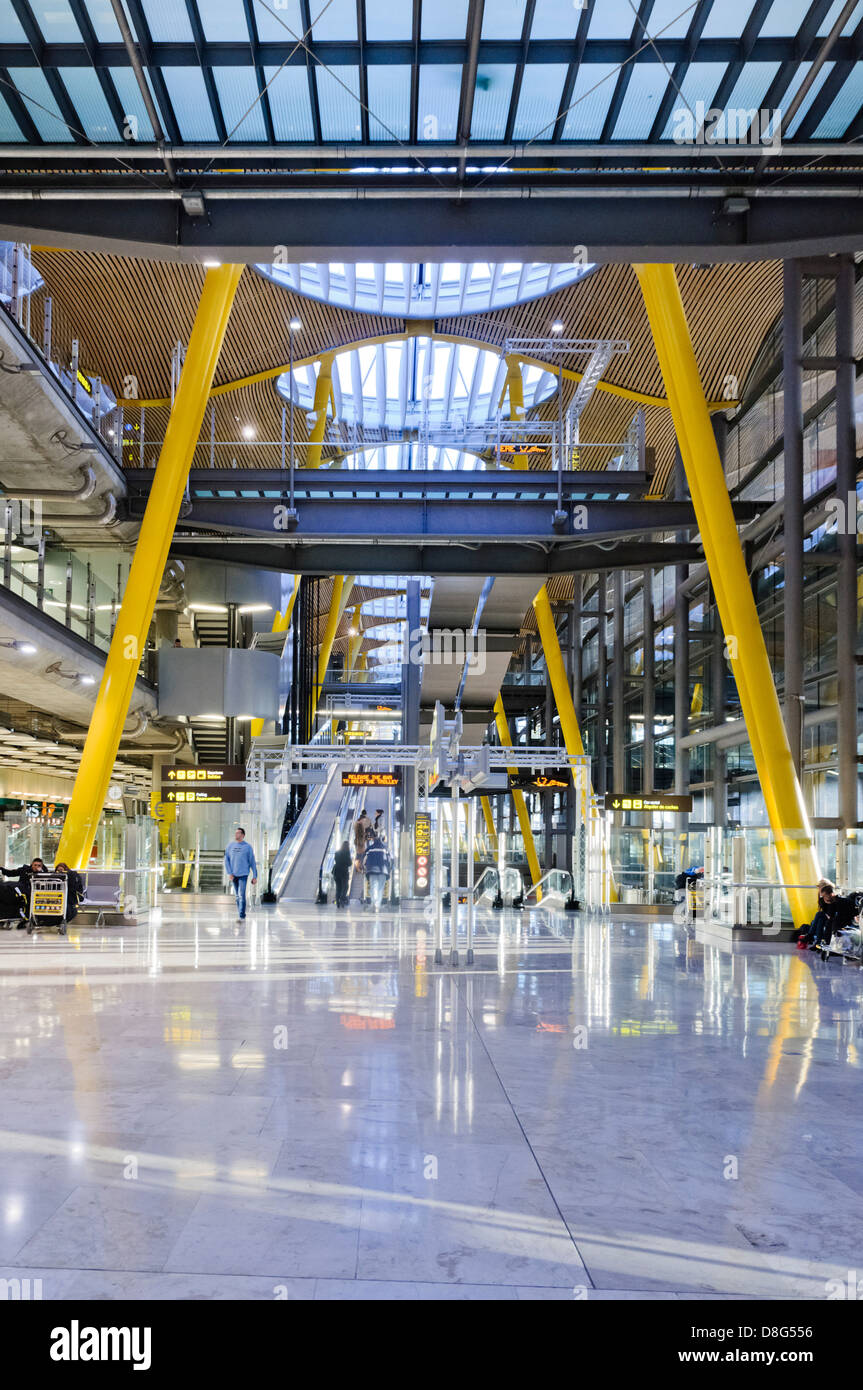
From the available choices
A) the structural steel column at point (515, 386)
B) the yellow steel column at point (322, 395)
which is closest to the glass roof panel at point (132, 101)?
the structural steel column at point (515, 386)

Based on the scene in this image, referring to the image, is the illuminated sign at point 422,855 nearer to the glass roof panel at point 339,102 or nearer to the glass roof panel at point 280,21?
the glass roof panel at point 339,102

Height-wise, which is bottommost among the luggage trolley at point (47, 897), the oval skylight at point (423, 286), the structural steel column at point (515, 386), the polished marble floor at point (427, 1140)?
the polished marble floor at point (427, 1140)

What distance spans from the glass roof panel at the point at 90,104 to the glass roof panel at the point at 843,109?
5477mm

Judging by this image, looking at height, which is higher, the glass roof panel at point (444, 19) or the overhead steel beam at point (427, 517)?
the overhead steel beam at point (427, 517)

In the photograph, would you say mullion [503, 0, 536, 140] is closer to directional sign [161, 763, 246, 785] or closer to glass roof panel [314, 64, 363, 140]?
glass roof panel [314, 64, 363, 140]

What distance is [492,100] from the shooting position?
852 centimetres

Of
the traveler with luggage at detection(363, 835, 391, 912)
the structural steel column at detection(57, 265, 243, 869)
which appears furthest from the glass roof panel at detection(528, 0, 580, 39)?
the traveler with luggage at detection(363, 835, 391, 912)

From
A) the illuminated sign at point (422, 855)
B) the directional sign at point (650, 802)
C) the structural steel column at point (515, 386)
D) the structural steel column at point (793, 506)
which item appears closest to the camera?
the structural steel column at point (793, 506)

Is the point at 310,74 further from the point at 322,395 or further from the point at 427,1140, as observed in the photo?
the point at 322,395

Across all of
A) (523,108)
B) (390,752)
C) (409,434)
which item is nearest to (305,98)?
(523,108)

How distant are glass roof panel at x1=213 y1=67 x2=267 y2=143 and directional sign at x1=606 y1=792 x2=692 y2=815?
2295 cm

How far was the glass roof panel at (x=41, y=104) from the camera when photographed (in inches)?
328
